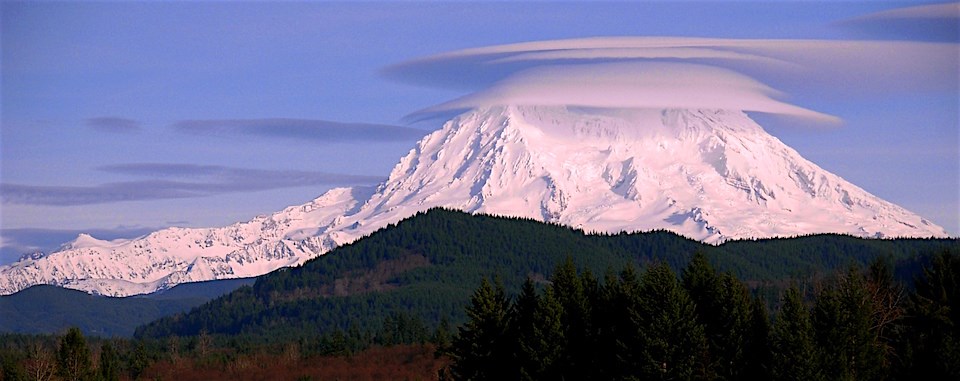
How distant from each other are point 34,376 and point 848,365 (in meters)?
96.5

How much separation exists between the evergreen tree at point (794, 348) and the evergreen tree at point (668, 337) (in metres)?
4.60

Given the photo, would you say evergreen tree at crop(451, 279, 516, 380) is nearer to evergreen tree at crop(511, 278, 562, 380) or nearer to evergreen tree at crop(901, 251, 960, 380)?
evergreen tree at crop(511, 278, 562, 380)

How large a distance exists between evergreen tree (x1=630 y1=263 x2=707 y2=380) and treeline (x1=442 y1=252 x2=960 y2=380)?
0.06 metres

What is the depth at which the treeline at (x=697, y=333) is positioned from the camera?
97000 mm

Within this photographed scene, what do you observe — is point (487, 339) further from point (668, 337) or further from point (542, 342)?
point (668, 337)

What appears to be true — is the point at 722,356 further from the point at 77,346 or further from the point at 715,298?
the point at 77,346

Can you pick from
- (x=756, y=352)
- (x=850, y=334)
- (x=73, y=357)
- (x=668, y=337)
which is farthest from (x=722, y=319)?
(x=73, y=357)

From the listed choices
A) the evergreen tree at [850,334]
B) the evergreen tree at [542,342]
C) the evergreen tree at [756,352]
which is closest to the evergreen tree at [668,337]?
the evergreen tree at [756,352]

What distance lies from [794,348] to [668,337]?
7.92 m

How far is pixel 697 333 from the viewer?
318 feet

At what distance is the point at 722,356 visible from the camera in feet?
325

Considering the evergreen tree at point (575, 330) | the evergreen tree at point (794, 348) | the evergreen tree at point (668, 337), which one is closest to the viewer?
the evergreen tree at point (794, 348)

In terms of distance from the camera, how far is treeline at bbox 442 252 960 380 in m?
97.0

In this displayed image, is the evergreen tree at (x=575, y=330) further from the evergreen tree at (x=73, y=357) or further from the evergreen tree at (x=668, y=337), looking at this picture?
the evergreen tree at (x=73, y=357)
